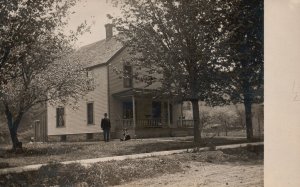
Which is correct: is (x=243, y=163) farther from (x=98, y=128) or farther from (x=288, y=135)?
(x=98, y=128)

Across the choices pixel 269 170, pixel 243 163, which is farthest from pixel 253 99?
pixel 269 170

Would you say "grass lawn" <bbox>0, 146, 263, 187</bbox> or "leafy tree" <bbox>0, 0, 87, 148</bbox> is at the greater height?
"leafy tree" <bbox>0, 0, 87, 148</bbox>

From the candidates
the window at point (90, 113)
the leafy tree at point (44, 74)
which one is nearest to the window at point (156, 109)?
the window at point (90, 113)

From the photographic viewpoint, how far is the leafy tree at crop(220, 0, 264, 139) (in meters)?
17.5

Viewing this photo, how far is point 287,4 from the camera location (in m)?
3.42

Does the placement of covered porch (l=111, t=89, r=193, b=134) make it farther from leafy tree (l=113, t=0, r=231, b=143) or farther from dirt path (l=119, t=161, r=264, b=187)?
dirt path (l=119, t=161, r=264, b=187)

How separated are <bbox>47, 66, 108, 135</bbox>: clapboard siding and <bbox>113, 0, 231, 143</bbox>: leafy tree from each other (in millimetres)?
8992

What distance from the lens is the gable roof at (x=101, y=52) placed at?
26.8 m

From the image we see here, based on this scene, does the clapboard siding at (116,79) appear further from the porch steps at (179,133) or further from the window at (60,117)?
the window at (60,117)

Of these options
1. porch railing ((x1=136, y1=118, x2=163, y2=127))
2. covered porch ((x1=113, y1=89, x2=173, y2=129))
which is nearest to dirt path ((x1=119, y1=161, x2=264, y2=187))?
covered porch ((x1=113, y1=89, x2=173, y2=129))

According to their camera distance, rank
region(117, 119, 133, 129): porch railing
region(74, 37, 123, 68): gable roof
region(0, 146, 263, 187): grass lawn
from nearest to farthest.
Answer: region(0, 146, 263, 187): grass lawn → region(117, 119, 133, 129): porch railing → region(74, 37, 123, 68): gable roof

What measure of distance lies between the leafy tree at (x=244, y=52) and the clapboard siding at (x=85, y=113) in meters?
9.93

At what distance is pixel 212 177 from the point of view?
9.02m

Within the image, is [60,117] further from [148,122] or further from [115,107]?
[148,122]
